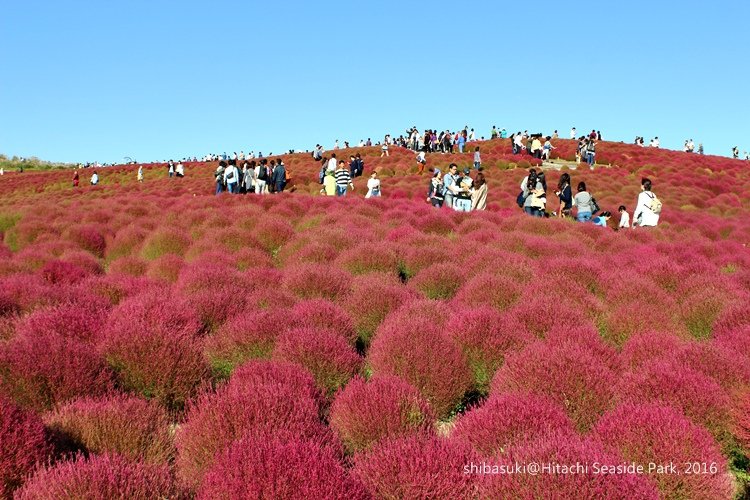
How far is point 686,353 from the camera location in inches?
171

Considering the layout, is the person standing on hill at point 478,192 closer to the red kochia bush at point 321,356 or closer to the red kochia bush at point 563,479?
the red kochia bush at point 321,356

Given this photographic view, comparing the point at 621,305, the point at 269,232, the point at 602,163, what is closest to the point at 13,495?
the point at 621,305

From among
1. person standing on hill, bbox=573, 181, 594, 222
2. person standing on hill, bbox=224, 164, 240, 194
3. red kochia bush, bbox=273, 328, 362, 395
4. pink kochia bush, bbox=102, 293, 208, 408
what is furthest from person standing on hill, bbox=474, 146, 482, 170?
pink kochia bush, bbox=102, 293, 208, 408

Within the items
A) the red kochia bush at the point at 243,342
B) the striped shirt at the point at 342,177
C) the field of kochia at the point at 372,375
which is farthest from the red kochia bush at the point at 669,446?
the striped shirt at the point at 342,177

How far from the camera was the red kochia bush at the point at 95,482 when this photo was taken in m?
2.36

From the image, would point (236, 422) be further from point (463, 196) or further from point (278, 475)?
point (463, 196)

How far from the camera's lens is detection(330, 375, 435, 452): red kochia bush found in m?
3.35

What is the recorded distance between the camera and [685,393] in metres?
3.75

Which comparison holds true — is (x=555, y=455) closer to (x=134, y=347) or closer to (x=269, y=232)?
(x=134, y=347)

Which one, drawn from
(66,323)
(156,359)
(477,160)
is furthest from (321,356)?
(477,160)

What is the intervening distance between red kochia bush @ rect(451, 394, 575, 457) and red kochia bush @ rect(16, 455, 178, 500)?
164 cm

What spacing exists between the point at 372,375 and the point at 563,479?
6.77 feet

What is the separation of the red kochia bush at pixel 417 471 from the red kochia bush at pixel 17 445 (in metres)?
1.58

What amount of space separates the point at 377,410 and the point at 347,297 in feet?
9.41
